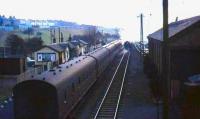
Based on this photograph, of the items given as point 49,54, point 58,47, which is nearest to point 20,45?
point 58,47

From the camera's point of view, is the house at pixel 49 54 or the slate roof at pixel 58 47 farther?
the slate roof at pixel 58 47

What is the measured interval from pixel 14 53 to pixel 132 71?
30.1 meters

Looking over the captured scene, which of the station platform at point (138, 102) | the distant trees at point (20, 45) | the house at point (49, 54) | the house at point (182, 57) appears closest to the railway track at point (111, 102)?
the station platform at point (138, 102)

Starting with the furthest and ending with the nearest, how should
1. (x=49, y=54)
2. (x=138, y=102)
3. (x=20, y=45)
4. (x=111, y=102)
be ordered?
(x=20, y=45), (x=49, y=54), (x=138, y=102), (x=111, y=102)

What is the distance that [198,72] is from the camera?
27.4 meters

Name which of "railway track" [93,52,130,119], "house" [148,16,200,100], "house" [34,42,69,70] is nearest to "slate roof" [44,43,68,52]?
"house" [34,42,69,70]

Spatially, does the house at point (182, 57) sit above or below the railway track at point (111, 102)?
above

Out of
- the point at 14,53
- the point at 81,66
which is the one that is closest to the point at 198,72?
the point at 81,66

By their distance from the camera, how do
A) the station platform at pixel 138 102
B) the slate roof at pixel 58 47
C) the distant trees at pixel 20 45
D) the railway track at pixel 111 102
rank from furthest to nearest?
1. the distant trees at pixel 20 45
2. the slate roof at pixel 58 47
3. the station platform at pixel 138 102
4. the railway track at pixel 111 102

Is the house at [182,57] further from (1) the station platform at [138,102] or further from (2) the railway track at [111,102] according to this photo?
(2) the railway track at [111,102]

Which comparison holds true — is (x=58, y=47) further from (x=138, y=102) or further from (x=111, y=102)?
(x=138, y=102)

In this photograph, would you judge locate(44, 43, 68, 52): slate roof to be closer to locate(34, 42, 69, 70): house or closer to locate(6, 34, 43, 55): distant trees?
locate(34, 42, 69, 70): house

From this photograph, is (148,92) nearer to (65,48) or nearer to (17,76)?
(17,76)

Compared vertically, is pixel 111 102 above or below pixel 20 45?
below
